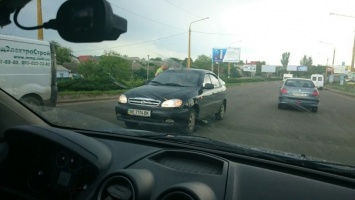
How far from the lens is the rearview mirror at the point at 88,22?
161 cm

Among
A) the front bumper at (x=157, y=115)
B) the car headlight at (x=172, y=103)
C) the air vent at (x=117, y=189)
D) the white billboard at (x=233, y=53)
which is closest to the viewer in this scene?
the air vent at (x=117, y=189)

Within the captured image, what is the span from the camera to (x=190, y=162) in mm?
2213

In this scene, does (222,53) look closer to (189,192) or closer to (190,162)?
(190,162)

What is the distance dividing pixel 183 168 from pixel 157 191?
0.23 metres

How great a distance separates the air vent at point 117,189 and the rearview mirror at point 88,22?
2.58ft

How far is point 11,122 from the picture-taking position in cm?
288

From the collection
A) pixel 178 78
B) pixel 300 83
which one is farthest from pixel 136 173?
pixel 300 83

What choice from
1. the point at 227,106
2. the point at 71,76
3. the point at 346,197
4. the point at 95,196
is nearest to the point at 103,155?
the point at 95,196

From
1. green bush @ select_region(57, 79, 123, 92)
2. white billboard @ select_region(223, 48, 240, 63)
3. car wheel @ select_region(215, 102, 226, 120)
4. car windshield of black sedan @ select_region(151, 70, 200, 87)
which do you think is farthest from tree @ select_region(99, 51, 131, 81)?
white billboard @ select_region(223, 48, 240, 63)

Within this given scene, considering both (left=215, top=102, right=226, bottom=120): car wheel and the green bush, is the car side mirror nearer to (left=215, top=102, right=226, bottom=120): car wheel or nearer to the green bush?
(left=215, top=102, right=226, bottom=120): car wheel

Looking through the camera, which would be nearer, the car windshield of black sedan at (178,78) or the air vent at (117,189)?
the air vent at (117,189)

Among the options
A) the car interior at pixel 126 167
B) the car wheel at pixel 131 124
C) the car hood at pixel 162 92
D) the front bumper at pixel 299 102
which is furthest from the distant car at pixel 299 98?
the car interior at pixel 126 167

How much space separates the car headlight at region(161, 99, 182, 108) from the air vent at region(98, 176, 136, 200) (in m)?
3.97

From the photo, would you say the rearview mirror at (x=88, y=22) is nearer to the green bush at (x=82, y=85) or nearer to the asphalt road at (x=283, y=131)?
the asphalt road at (x=283, y=131)
